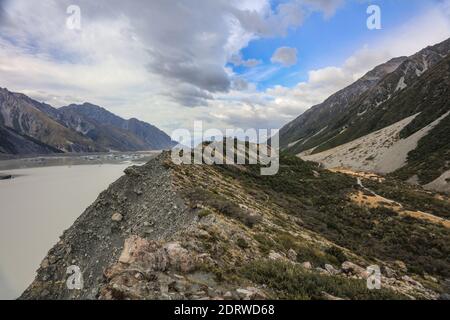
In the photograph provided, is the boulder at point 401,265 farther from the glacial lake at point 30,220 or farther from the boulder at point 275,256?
the glacial lake at point 30,220

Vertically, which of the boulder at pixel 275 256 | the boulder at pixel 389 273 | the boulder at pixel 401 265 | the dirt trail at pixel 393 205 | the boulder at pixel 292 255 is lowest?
the boulder at pixel 401 265

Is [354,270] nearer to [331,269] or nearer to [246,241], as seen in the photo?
[331,269]

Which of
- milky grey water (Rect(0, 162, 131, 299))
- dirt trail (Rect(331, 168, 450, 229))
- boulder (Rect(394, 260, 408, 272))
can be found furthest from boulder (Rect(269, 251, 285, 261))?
milky grey water (Rect(0, 162, 131, 299))

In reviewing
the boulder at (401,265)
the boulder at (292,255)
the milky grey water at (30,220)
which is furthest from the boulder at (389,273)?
the milky grey water at (30,220)

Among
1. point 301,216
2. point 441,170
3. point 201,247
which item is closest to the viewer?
point 201,247

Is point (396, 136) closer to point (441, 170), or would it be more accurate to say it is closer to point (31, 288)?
point (441, 170)

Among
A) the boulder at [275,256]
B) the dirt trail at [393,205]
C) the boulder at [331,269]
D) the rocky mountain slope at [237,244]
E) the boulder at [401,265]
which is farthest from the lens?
the dirt trail at [393,205]
